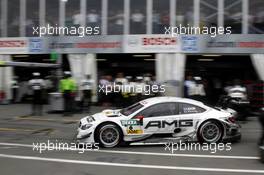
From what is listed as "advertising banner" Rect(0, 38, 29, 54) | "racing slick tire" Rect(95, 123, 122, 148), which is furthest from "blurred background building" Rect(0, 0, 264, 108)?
"racing slick tire" Rect(95, 123, 122, 148)

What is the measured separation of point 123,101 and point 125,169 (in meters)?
11.0

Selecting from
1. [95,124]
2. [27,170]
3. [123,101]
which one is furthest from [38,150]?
[123,101]

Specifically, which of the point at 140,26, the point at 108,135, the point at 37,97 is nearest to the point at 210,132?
the point at 108,135

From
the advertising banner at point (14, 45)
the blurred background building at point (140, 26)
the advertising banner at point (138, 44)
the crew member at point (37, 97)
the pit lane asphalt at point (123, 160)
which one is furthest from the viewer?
the advertising banner at point (14, 45)

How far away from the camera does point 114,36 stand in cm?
2419

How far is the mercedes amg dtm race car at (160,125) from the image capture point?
44.2 feet

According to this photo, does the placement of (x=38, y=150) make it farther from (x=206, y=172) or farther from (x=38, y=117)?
(x=38, y=117)

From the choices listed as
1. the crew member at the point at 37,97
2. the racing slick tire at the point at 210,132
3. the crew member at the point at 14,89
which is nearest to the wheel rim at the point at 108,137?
the racing slick tire at the point at 210,132

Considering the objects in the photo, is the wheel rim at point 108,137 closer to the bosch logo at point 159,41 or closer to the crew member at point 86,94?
the crew member at point 86,94

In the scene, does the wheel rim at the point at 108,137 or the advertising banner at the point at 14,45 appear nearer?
the wheel rim at the point at 108,137

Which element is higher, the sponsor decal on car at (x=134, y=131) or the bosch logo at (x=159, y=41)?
A: the bosch logo at (x=159, y=41)

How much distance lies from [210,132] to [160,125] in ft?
4.54

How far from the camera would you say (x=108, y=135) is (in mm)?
13508

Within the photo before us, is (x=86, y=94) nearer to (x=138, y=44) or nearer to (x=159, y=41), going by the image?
(x=138, y=44)
